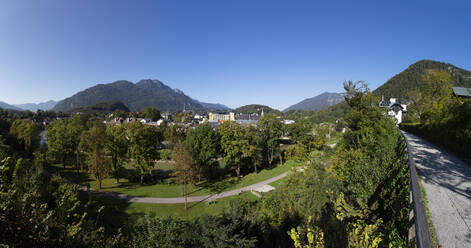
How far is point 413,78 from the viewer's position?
128875 mm

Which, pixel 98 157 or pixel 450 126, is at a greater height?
pixel 450 126

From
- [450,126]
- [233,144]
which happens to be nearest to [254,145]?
[233,144]

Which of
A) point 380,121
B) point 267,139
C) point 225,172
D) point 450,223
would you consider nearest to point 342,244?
point 450,223

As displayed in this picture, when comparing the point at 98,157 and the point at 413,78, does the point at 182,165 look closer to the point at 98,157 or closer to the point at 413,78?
the point at 98,157

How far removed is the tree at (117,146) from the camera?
899 inches

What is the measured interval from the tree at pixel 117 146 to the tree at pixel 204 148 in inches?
318

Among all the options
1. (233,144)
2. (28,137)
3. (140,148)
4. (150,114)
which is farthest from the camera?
(150,114)

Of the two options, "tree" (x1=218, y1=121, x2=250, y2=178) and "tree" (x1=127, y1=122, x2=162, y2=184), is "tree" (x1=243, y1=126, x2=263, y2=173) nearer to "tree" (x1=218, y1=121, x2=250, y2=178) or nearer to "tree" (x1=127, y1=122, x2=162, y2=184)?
"tree" (x1=218, y1=121, x2=250, y2=178)

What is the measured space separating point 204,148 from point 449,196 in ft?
76.3

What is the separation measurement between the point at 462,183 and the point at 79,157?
129ft

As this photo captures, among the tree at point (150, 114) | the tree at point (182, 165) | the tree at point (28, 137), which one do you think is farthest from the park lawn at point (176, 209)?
the tree at point (150, 114)

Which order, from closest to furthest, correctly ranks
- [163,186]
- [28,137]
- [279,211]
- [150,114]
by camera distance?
[279,211], [163,186], [28,137], [150,114]

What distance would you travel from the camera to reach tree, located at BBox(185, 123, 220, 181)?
26.1 m

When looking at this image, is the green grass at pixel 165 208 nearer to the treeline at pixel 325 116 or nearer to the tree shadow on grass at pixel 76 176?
the tree shadow on grass at pixel 76 176
